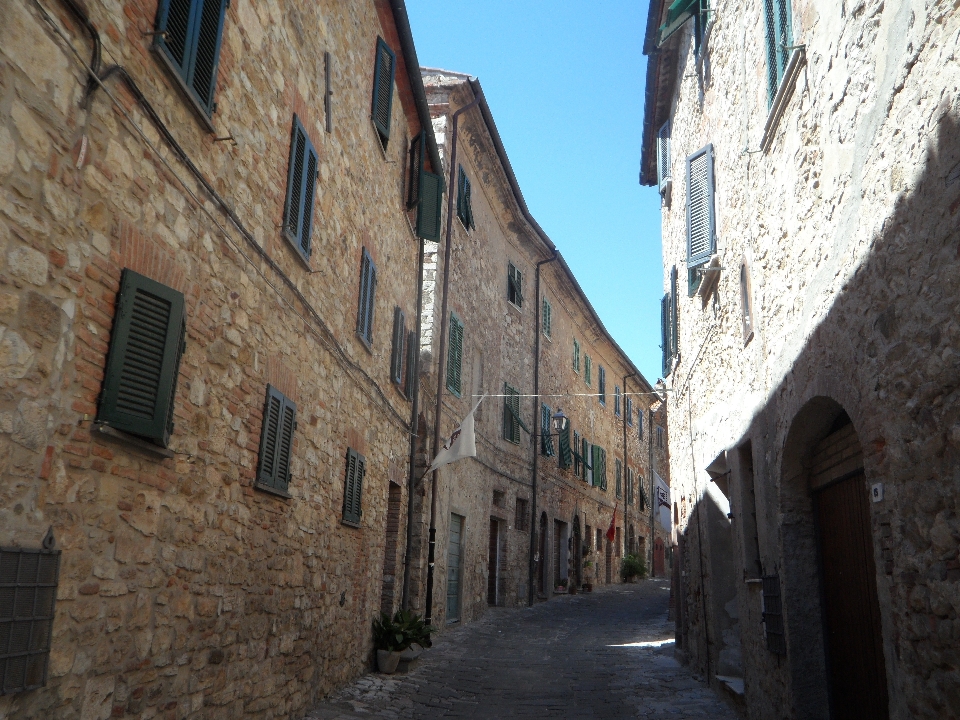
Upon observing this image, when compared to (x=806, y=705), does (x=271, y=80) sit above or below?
above

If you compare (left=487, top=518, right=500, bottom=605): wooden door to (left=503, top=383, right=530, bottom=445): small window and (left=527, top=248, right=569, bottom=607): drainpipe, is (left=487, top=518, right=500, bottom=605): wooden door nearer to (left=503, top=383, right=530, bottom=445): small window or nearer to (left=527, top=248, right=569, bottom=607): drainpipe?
(left=527, top=248, right=569, bottom=607): drainpipe

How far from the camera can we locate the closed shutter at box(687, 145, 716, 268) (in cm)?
908

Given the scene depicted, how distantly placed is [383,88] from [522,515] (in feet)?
40.9

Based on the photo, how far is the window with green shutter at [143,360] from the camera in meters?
3.91

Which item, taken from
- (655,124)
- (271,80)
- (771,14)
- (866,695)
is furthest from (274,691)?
(655,124)

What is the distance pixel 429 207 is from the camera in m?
11.7

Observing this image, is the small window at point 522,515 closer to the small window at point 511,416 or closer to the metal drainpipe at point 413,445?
the small window at point 511,416

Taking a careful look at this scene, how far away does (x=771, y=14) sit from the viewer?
245 inches

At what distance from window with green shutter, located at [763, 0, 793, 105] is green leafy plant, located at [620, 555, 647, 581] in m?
23.7

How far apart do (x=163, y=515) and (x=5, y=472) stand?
1.37 meters

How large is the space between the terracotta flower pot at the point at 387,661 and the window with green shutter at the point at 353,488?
5.25 feet

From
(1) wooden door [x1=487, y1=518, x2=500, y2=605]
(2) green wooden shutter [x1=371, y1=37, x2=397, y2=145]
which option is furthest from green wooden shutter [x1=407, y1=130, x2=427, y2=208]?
(1) wooden door [x1=487, y1=518, x2=500, y2=605]

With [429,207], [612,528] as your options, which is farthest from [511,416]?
[612,528]

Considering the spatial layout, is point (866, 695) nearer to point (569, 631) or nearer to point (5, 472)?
point (5, 472)
